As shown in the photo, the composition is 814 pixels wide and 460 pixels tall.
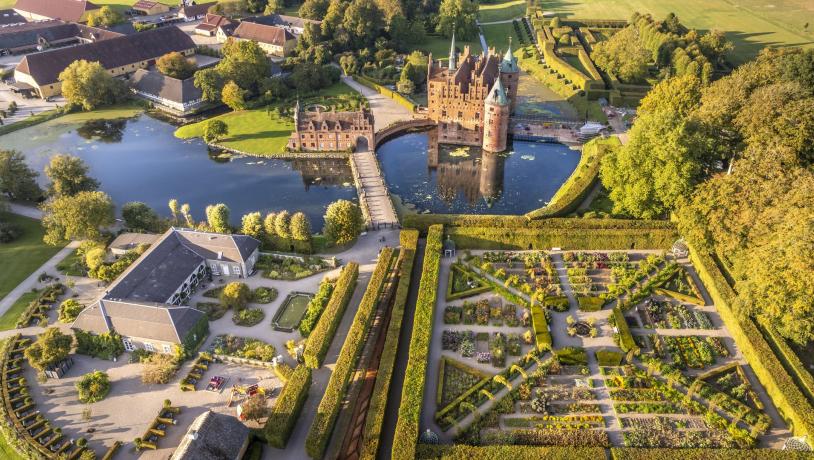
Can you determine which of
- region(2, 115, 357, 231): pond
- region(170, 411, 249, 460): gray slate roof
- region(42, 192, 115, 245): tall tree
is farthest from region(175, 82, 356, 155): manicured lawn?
region(170, 411, 249, 460): gray slate roof

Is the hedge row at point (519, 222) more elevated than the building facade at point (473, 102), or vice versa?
the building facade at point (473, 102)

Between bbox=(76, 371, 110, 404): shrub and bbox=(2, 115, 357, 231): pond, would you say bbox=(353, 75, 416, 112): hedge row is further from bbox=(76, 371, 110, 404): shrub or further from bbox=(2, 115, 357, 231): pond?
bbox=(76, 371, 110, 404): shrub

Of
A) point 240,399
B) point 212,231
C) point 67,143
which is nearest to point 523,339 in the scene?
point 240,399

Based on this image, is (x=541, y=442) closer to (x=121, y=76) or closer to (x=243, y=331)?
(x=243, y=331)

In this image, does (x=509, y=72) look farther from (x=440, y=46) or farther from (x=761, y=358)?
(x=761, y=358)

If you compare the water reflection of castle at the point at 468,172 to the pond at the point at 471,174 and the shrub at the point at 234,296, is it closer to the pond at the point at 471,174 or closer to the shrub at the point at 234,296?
the pond at the point at 471,174

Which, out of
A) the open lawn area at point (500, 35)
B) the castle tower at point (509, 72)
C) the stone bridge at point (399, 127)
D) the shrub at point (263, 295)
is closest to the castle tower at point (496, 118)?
the castle tower at point (509, 72)
